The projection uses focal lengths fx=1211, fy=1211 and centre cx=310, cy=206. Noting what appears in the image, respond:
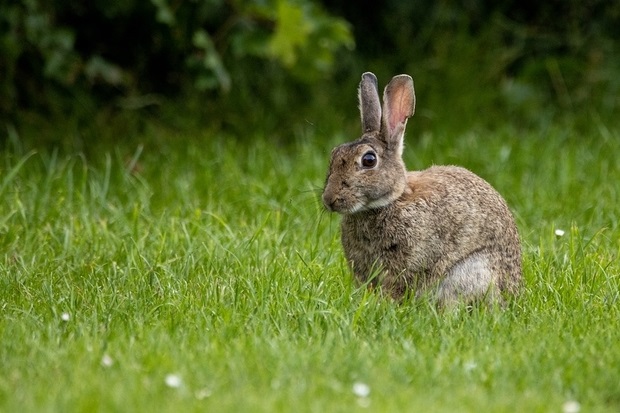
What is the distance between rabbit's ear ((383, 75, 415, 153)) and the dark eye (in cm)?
15

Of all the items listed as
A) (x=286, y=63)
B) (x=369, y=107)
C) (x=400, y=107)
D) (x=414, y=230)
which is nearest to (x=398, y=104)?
(x=400, y=107)

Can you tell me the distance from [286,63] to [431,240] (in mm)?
2917

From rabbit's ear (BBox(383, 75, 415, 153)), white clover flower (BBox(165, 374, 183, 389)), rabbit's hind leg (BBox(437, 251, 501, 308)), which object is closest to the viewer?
white clover flower (BBox(165, 374, 183, 389))

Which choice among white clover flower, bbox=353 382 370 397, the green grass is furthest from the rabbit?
white clover flower, bbox=353 382 370 397

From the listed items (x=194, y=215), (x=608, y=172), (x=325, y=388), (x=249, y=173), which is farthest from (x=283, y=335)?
(x=608, y=172)

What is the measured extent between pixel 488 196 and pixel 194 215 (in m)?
1.68

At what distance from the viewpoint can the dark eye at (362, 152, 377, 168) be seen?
16.2 ft

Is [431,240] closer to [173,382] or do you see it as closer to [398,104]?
[398,104]

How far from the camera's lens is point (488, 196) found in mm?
5086

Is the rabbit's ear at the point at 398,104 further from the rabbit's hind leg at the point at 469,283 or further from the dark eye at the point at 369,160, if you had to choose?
the rabbit's hind leg at the point at 469,283

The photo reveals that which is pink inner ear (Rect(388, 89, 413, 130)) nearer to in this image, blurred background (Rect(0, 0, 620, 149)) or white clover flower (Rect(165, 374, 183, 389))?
white clover flower (Rect(165, 374, 183, 389))

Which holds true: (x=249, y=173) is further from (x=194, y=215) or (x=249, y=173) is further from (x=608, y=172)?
(x=608, y=172)

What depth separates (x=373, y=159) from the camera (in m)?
4.95

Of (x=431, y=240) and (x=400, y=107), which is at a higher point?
(x=400, y=107)
